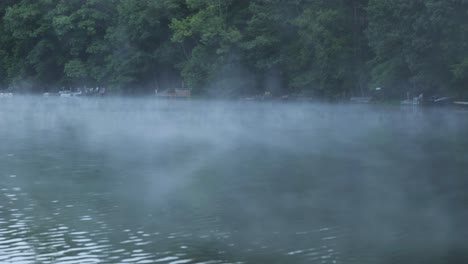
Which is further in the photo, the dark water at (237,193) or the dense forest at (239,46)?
the dense forest at (239,46)

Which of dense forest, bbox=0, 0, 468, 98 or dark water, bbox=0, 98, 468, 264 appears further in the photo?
dense forest, bbox=0, 0, 468, 98

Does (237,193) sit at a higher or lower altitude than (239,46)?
lower

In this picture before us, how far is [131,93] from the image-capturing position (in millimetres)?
95500

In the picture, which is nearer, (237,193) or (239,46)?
(237,193)

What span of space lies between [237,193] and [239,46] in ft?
185

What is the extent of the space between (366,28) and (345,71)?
375cm

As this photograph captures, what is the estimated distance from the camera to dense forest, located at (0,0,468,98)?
6153 cm

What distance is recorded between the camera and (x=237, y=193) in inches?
982

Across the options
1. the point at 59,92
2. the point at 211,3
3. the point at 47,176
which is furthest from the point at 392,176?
the point at 59,92

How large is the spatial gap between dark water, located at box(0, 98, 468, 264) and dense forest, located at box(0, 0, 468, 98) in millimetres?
14391

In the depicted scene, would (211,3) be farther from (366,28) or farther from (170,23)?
(366,28)

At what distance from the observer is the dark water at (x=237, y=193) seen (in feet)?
58.2

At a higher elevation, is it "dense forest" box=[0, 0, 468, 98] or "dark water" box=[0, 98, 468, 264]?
"dense forest" box=[0, 0, 468, 98]

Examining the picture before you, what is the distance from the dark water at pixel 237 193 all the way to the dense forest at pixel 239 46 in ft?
47.2
